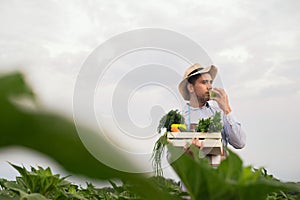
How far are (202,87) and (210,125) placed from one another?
0.70 m

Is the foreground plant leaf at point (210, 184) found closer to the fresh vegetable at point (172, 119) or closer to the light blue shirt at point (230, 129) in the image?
the fresh vegetable at point (172, 119)

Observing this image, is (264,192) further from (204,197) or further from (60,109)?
(60,109)

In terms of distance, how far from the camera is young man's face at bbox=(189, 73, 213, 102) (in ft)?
10.4

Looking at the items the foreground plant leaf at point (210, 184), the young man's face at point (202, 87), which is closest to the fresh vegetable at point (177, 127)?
the young man's face at point (202, 87)

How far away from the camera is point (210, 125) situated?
2572mm

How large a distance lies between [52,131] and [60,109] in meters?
0.02

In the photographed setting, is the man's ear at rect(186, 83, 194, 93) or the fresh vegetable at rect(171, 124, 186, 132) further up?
the man's ear at rect(186, 83, 194, 93)

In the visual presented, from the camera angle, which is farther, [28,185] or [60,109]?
[28,185]

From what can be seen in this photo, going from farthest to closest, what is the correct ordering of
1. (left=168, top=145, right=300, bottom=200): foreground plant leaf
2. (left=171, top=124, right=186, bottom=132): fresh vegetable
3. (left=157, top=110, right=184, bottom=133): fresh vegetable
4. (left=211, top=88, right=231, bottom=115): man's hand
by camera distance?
(left=211, top=88, right=231, bottom=115): man's hand, (left=171, top=124, right=186, bottom=132): fresh vegetable, (left=157, top=110, right=184, bottom=133): fresh vegetable, (left=168, top=145, right=300, bottom=200): foreground plant leaf

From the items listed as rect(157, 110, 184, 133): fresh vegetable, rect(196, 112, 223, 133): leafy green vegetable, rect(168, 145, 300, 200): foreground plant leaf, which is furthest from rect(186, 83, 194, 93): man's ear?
rect(168, 145, 300, 200): foreground plant leaf

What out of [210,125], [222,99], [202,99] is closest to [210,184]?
[210,125]

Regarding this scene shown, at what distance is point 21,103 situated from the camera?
199 millimetres

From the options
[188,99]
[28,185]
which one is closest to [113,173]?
[28,185]

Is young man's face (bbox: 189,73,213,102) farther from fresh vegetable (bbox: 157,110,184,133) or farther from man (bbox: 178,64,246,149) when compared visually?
fresh vegetable (bbox: 157,110,184,133)
